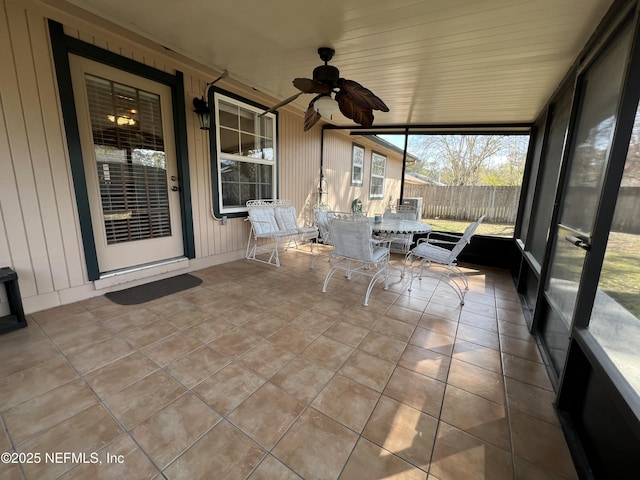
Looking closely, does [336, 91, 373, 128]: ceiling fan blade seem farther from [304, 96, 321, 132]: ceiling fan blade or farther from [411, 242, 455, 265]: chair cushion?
[411, 242, 455, 265]: chair cushion

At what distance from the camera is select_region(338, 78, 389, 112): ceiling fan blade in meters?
2.21

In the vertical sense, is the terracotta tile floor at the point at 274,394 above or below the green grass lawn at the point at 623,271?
below

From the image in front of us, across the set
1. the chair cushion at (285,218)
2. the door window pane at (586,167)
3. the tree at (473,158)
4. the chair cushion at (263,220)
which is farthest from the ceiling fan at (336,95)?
the tree at (473,158)

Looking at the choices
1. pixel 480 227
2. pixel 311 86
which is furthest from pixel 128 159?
pixel 480 227

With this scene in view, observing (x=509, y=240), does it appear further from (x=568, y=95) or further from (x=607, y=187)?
(x=607, y=187)

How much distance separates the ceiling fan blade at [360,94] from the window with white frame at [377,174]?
21.7ft

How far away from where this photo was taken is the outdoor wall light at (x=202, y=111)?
10.9ft

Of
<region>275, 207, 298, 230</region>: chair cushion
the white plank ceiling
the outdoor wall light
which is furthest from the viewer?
<region>275, 207, 298, 230</region>: chair cushion

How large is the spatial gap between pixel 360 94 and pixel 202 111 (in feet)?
7.07

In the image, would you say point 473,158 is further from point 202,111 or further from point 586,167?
point 202,111

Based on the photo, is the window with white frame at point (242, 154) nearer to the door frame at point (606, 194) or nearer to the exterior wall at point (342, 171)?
the exterior wall at point (342, 171)

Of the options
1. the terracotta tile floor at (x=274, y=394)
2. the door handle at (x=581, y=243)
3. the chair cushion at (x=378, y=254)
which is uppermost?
the door handle at (x=581, y=243)

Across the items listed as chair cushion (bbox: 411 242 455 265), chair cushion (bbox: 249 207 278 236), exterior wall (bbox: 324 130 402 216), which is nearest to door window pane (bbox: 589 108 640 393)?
chair cushion (bbox: 411 242 455 265)

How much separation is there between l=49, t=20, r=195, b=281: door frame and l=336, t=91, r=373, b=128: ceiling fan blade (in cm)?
207
